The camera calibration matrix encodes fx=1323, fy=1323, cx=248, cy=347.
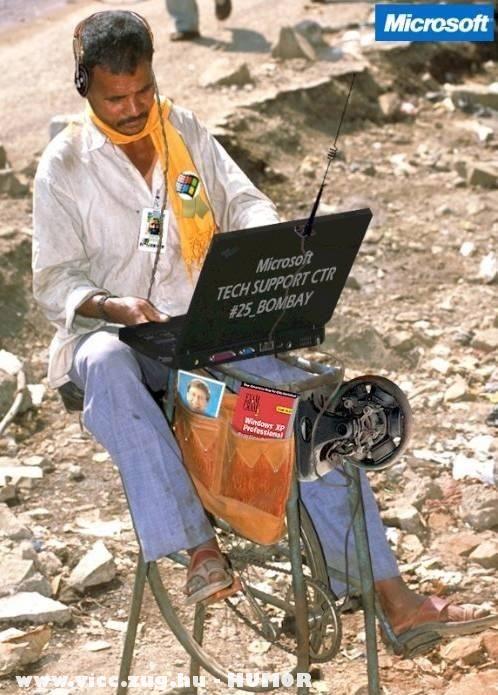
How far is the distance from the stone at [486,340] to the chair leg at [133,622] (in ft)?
11.0

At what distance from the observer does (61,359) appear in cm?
373

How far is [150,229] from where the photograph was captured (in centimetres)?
383

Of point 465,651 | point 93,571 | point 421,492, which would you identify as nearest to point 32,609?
point 93,571

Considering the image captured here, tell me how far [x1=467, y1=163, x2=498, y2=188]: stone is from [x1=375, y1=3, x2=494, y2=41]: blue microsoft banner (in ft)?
4.90

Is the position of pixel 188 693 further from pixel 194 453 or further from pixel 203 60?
pixel 203 60

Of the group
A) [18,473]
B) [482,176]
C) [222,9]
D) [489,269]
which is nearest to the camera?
[18,473]

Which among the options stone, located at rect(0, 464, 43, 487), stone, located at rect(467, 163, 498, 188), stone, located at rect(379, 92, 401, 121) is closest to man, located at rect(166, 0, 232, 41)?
stone, located at rect(379, 92, 401, 121)

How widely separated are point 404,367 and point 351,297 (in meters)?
0.82

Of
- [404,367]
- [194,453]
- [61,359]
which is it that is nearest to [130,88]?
[61,359]

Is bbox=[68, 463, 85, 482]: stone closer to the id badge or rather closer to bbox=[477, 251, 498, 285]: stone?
the id badge

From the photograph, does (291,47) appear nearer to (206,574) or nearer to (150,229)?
(150,229)

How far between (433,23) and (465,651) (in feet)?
24.8

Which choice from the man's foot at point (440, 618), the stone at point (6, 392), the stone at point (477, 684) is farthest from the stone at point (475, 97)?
the man's foot at point (440, 618)

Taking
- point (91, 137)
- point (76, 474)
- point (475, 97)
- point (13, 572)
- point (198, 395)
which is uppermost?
point (91, 137)
